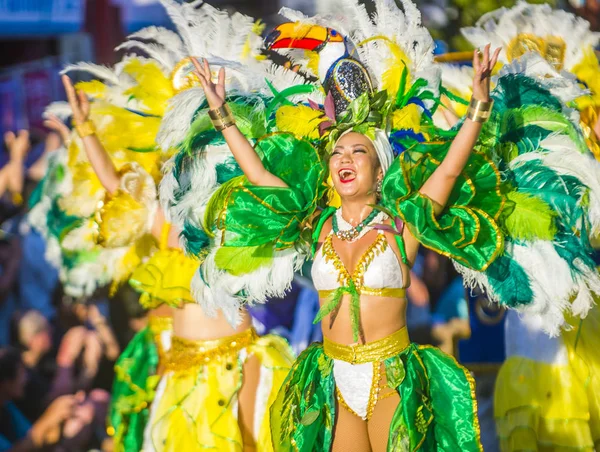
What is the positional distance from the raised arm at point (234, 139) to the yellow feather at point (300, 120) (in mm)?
257

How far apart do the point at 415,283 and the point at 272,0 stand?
2.05 m

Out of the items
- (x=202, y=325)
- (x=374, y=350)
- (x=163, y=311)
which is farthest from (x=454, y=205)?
(x=163, y=311)

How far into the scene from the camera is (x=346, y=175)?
124 inches

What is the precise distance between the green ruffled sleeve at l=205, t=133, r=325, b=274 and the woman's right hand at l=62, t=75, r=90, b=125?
1089mm

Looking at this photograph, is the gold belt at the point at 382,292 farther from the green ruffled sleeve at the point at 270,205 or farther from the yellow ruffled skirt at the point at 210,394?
the yellow ruffled skirt at the point at 210,394

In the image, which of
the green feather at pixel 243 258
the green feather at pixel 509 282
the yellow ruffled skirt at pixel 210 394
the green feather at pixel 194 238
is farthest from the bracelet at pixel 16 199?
the green feather at pixel 509 282

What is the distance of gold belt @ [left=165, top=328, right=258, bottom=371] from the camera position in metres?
4.04

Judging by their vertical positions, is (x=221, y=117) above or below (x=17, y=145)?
below

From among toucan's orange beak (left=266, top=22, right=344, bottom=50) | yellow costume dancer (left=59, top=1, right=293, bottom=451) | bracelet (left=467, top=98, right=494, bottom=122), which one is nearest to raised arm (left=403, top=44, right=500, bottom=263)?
bracelet (left=467, top=98, right=494, bottom=122)

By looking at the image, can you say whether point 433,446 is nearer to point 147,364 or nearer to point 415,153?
point 415,153

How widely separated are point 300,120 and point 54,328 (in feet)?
9.45

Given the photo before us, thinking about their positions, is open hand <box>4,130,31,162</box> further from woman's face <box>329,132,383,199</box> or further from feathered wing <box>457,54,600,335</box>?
feathered wing <box>457,54,600,335</box>

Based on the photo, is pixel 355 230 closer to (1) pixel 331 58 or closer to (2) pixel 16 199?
(1) pixel 331 58

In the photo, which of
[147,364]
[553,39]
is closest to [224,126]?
[147,364]
